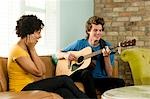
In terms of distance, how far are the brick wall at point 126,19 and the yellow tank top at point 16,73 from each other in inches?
98.4

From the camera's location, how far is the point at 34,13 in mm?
4371

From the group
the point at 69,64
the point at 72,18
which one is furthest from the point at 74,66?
the point at 72,18

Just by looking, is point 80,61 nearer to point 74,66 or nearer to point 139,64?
point 74,66

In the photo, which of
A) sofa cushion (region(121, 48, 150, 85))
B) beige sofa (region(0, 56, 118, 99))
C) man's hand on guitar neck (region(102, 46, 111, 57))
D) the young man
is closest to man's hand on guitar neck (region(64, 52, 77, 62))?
the young man

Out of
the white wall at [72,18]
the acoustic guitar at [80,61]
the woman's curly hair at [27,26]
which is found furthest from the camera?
the white wall at [72,18]

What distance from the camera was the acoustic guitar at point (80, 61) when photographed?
11.5 feet

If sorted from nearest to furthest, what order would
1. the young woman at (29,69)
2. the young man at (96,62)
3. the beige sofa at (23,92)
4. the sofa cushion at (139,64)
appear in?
the beige sofa at (23,92), the young woman at (29,69), the young man at (96,62), the sofa cushion at (139,64)

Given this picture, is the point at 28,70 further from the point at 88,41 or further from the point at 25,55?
the point at 88,41

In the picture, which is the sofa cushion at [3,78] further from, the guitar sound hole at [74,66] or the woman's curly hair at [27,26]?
the guitar sound hole at [74,66]

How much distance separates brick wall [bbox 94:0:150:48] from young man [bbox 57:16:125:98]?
123 centimetres

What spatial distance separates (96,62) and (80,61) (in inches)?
7.2

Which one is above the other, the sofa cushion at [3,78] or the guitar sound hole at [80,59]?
the guitar sound hole at [80,59]

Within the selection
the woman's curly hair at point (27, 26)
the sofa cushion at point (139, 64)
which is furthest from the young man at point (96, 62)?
the woman's curly hair at point (27, 26)

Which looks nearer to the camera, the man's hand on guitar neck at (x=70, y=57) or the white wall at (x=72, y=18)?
the man's hand on guitar neck at (x=70, y=57)
